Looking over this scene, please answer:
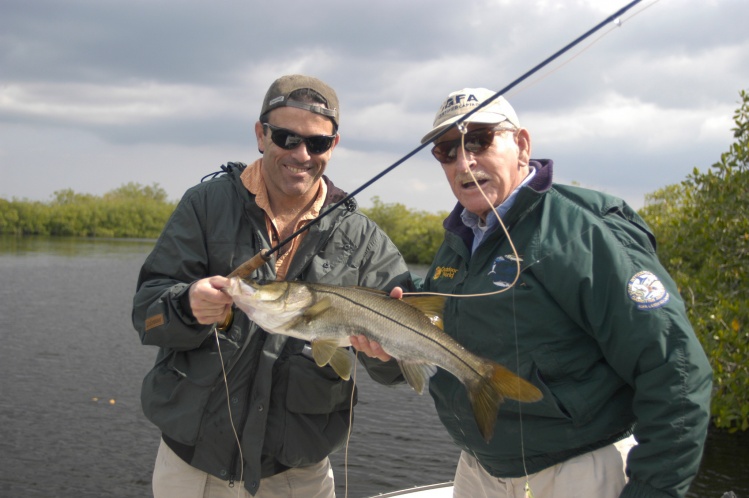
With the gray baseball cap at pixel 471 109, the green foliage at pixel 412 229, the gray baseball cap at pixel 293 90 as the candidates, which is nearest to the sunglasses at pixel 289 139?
the gray baseball cap at pixel 293 90

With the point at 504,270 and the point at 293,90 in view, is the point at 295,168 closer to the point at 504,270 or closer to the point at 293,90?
the point at 293,90

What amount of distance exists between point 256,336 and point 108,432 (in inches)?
501

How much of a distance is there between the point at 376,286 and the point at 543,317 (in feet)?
4.57

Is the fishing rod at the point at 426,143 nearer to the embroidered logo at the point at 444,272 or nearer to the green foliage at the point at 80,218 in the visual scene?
the embroidered logo at the point at 444,272

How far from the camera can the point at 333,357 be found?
364cm

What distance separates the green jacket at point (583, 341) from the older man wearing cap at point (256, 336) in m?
0.96

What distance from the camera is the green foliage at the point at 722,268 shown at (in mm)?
9484

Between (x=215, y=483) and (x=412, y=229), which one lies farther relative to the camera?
(x=412, y=229)

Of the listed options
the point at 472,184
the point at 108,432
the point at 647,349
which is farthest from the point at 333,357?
the point at 108,432

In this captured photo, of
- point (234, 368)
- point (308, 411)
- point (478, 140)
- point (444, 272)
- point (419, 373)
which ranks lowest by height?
point (308, 411)

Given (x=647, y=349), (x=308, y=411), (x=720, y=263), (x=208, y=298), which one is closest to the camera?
(x=647, y=349)

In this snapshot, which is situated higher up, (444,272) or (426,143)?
(426,143)

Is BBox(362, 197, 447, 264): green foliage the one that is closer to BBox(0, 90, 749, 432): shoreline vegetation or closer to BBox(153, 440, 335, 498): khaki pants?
BBox(0, 90, 749, 432): shoreline vegetation

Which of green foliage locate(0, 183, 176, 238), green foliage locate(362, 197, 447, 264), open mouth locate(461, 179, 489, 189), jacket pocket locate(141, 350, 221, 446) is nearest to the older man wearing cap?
jacket pocket locate(141, 350, 221, 446)
